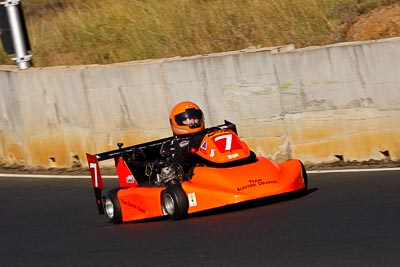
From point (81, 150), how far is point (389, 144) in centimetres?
538

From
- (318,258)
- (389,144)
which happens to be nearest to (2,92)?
(389,144)

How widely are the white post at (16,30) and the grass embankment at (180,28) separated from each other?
218cm

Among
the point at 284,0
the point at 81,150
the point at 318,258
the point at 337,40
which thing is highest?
the point at 284,0

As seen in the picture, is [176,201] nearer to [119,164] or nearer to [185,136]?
[185,136]

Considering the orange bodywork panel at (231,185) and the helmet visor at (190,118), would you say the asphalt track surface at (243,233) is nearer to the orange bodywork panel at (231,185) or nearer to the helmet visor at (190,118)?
the orange bodywork panel at (231,185)

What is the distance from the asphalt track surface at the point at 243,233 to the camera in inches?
325

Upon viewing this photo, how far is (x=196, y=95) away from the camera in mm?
14742

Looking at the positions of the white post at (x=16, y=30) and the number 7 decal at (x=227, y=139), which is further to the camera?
the white post at (x=16, y=30)

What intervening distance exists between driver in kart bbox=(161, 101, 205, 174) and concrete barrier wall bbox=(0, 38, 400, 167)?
256cm

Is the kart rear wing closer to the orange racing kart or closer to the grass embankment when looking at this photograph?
the orange racing kart

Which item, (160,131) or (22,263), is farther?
(160,131)

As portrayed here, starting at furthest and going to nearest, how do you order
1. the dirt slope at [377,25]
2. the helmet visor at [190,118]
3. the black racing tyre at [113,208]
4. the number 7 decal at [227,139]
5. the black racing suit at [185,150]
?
1. the dirt slope at [377,25]
2. the black racing tyre at [113,208]
3. the helmet visor at [190,118]
4. the black racing suit at [185,150]
5. the number 7 decal at [227,139]

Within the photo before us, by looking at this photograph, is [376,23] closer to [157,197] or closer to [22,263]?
[157,197]

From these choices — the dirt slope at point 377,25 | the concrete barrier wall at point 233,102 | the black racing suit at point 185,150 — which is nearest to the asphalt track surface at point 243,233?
the black racing suit at point 185,150
